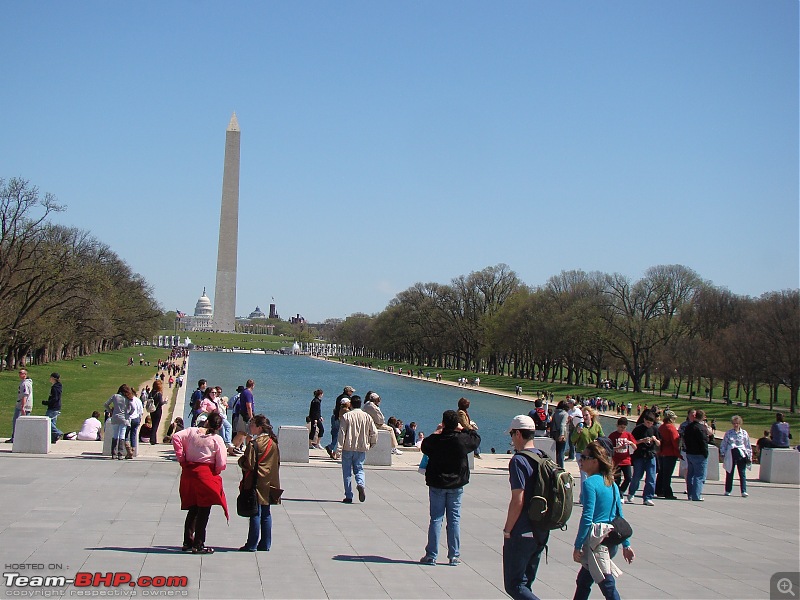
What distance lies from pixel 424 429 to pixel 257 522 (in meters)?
30.1

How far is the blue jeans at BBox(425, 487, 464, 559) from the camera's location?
9.12 meters

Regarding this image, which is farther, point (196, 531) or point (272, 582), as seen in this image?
point (196, 531)

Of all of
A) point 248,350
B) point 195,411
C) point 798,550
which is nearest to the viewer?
point 798,550

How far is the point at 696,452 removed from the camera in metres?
15.3

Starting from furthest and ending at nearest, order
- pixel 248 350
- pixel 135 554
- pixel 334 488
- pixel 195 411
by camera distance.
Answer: pixel 248 350 → pixel 195 411 → pixel 334 488 → pixel 135 554

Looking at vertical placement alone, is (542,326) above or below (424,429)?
above

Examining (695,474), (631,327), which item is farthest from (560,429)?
(631,327)

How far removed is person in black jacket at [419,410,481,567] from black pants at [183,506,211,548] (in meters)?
2.19

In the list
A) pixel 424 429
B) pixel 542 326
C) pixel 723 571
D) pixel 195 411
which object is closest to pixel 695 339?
pixel 542 326

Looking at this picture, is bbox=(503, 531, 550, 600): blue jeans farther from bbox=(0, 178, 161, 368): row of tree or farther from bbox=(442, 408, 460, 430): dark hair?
bbox=(0, 178, 161, 368): row of tree

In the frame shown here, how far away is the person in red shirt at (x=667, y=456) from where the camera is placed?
603 inches

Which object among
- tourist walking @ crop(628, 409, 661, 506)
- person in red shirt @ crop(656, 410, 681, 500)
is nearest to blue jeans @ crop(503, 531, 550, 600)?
tourist walking @ crop(628, 409, 661, 506)

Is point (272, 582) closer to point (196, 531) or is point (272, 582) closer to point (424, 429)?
point (196, 531)

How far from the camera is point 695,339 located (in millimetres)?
63750
